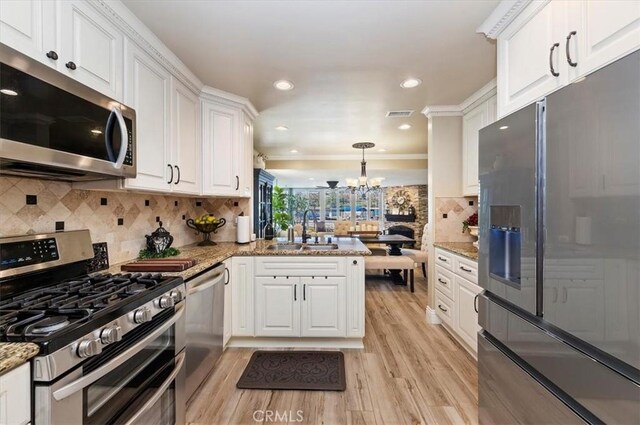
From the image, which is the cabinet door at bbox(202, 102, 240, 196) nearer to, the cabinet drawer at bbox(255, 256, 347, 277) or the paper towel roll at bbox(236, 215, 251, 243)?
the paper towel roll at bbox(236, 215, 251, 243)

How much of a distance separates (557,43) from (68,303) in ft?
7.66

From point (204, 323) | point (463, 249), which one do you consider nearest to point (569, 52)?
point (463, 249)

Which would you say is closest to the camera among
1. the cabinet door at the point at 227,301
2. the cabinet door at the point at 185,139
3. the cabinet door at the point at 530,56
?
the cabinet door at the point at 530,56

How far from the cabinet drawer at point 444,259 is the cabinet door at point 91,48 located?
9.69 feet

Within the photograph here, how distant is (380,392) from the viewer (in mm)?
2125

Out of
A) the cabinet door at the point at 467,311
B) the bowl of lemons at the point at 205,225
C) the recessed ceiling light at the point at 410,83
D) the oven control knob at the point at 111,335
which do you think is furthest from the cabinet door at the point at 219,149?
the cabinet door at the point at 467,311

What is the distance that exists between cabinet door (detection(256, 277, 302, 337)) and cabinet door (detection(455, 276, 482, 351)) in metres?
1.47

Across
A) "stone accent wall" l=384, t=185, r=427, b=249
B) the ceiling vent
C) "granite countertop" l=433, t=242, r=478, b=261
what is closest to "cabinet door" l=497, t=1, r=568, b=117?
"granite countertop" l=433, t=242, r=478, b=261

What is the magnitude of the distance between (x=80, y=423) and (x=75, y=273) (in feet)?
3.01

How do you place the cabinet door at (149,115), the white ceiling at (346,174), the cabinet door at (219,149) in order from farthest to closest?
1. the white ceiling at (346,174)
2. the cabinet door at (219,149)
3. the cabinet door at (149,115)

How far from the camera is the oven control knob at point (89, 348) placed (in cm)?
99

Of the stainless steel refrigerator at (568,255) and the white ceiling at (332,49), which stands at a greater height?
the white ceiling at (332,49)

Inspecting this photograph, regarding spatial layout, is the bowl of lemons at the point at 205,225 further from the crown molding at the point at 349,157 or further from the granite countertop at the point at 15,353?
the crown molding at the point at 349,157

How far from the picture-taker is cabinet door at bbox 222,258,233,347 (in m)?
2.62
